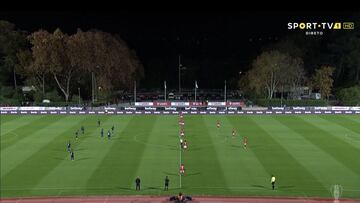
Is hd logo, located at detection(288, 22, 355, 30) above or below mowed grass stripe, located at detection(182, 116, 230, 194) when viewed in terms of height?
above

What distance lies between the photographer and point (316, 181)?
143 feet

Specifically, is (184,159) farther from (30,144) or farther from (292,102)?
(292,102)

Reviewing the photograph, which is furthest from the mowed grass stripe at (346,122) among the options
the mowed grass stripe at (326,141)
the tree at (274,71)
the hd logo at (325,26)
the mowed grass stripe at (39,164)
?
the hd logo at (325,26)

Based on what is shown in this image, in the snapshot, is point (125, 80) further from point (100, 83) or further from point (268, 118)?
point (268, 118)

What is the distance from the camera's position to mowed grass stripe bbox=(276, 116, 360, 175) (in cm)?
5222

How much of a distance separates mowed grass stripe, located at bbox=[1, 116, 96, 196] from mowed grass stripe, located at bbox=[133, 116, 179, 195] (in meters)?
7.76

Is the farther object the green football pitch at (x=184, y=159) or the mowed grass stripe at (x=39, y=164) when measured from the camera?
the mowed grass stripe at (x=39, y=164)

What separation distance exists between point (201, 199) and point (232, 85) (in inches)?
5903

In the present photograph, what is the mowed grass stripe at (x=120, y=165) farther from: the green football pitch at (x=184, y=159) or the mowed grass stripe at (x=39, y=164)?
the mowed grass stripe at (x=39, y=164)

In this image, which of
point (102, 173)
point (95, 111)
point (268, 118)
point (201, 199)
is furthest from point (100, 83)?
point (201, 199)

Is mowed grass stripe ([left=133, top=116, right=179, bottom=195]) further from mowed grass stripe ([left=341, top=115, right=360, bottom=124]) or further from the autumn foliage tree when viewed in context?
the autumn foliage tree

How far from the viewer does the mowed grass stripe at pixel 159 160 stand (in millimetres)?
42350

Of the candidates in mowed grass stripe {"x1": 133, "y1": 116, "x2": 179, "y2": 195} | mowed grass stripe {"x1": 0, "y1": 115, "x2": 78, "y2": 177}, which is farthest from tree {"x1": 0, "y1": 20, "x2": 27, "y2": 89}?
mowed grass stripe {"x1": 133, "y1": 116, "x2": 179, "y2": 195}

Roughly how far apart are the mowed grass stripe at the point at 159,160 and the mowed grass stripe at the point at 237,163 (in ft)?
13.9
